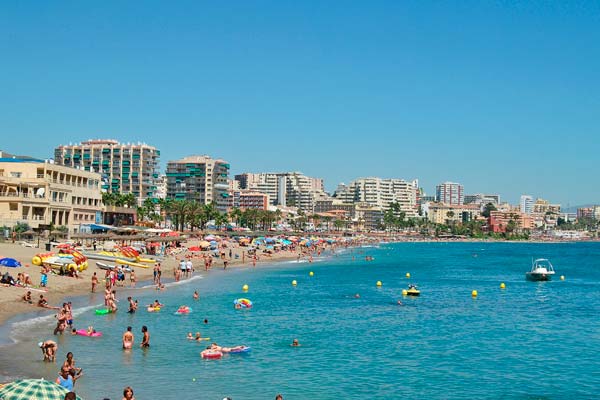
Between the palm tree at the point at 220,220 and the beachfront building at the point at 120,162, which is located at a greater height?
the beachfront building at the point at 120,162

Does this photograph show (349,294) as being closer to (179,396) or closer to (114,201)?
(179,396)

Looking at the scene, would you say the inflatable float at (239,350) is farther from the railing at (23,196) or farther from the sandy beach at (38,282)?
the railing at (23,196)

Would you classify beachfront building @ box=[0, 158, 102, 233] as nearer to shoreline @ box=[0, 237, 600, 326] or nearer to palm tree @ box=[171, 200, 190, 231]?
shoreline @ box=[0, 237, 600, 326]

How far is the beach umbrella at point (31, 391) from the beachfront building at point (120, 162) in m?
164

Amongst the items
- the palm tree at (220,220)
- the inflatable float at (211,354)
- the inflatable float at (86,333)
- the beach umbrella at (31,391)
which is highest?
the palm tree at (220,220)

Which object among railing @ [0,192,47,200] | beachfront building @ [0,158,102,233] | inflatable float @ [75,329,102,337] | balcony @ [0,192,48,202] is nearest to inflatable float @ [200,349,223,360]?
inflatable float @ [75,329,102,337]

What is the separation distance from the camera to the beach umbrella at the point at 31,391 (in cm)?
1482

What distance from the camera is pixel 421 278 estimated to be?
7319cm

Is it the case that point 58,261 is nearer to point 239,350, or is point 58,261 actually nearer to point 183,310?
point 183,310

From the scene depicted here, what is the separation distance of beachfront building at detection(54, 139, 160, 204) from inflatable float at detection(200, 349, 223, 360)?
153m

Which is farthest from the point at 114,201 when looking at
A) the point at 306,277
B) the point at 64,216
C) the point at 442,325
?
the point at 442,325

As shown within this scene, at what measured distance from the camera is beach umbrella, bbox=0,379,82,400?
1482 cm

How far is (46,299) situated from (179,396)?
2032 cm

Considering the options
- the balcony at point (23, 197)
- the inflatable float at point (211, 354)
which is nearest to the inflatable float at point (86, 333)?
the inflatable float at point (211, 354)
